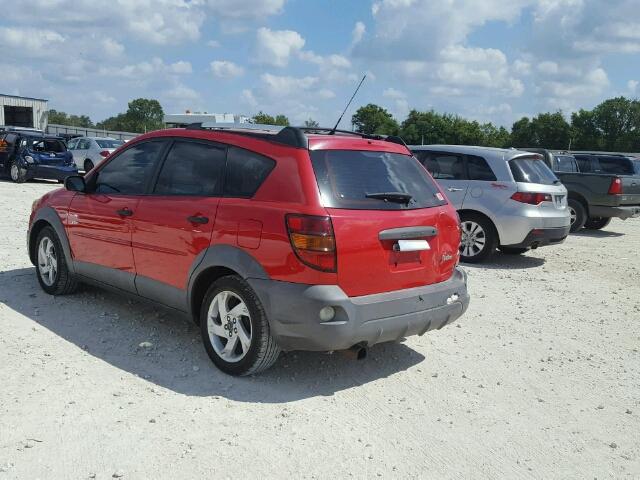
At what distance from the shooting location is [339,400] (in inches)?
162

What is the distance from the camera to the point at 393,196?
432 cm

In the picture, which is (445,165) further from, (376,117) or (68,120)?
(68,120)

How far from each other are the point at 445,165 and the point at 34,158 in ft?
46.6

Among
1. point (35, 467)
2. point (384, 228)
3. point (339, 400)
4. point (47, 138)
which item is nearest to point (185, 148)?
point (384, 228)

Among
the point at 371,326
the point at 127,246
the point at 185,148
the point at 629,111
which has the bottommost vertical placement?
the point at 371,326

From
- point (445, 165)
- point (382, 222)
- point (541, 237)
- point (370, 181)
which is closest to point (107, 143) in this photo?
point (445, 165)

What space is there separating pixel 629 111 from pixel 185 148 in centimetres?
9689

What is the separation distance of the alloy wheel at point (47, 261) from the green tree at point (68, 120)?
3726 inches

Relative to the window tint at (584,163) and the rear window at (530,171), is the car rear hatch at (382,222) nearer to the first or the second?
the rear window at (530,171)

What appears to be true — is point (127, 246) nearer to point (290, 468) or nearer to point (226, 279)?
point (226, 279)

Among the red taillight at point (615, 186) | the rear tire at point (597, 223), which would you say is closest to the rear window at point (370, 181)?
the red taillight at point (615, 186)

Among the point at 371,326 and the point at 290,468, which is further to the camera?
the point at 371,326

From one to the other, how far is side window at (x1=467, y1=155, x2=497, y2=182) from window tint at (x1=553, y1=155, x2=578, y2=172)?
5983 millimetres

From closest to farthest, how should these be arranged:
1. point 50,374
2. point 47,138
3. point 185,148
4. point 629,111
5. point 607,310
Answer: point 50,374 → point 185,148 → point 607,310 → point 47,138 → point 629,111
